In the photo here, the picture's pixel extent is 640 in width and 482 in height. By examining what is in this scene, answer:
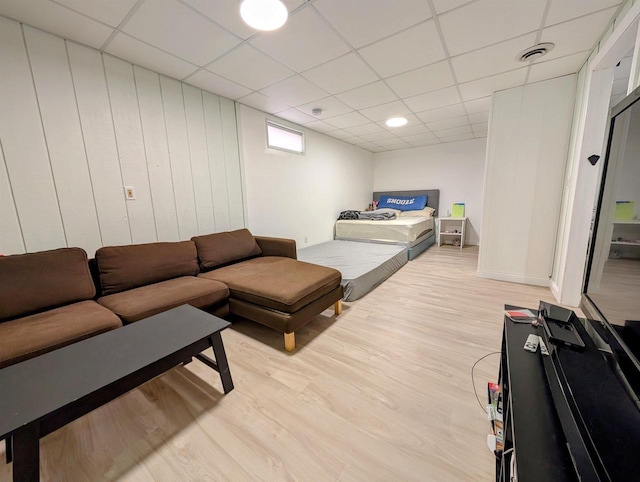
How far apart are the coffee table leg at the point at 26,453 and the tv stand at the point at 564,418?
4.88ft

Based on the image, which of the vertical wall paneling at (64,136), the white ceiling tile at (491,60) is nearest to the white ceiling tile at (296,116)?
the white ceiling tile at (491,60)

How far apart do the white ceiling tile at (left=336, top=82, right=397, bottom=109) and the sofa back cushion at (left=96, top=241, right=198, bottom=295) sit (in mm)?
2488

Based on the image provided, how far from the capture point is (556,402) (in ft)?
2.47

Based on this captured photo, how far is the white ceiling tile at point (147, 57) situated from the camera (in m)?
1.93

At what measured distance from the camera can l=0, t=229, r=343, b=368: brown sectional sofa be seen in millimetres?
1424

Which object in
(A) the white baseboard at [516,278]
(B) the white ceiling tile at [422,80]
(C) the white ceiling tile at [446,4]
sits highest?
(B) the white ceiling tile at [422,80]

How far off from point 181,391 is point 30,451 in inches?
25.9

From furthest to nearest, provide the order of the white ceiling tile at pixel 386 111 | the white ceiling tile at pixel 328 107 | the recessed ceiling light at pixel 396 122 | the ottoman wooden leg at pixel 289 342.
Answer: the recessed ceiling light at pixel 396 122
the white ceiling tile at pixel 386 111
the white ceiling tile at pixel 328 107
the ottoman wooden leg at pixel 289 342

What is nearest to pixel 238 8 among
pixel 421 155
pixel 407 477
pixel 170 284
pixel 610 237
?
pixel 170 284

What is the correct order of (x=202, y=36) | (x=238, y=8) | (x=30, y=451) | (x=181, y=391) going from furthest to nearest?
(x=202, y=36), (x=238, y=8), (x=181, y=391), (x=30, y=451)

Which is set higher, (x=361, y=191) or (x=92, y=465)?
(x=361, y=191)

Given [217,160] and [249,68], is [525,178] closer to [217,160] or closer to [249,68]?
[249,68]

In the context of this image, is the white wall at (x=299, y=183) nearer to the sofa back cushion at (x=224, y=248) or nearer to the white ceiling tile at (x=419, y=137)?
the sofa back cushion at (x=224, y=248)

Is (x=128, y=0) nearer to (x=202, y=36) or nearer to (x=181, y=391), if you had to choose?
(x=202, y=36)
